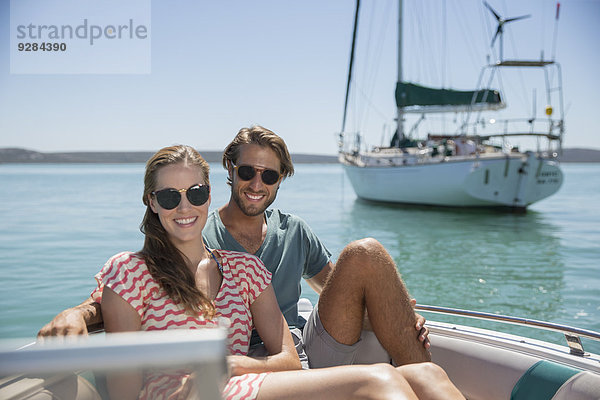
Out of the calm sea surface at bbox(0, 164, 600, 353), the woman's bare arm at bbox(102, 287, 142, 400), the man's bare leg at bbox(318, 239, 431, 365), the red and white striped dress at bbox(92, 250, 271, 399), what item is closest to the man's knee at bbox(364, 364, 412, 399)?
the red and white striped dress at bbox(92, 250, 271, 399)

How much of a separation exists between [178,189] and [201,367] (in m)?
1.16

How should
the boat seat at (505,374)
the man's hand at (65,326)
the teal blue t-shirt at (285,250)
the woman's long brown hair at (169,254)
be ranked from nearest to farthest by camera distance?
the man's hand at (65,326), the woman's long brown hair at (169,254), the boat seat at (505,374), the teal blue t-shirt at (285,250)

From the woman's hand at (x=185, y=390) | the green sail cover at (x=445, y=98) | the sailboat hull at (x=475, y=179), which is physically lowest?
the sailboat hull at (x=475, y=179)

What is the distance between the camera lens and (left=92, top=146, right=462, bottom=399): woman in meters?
1.56

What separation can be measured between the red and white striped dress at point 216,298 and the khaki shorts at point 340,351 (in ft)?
1.43

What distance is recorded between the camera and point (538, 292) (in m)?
7.52

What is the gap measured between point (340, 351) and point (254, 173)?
3.20ft

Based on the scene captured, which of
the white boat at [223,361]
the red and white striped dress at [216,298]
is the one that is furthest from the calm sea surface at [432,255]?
the red and white striped dress at [216,298]

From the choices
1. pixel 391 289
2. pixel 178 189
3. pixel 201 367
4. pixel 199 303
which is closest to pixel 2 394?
pixel 201 367

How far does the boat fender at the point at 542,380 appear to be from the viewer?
1.95 m

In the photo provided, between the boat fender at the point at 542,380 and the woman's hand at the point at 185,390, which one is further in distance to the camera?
the boat fender at the point at 542,380

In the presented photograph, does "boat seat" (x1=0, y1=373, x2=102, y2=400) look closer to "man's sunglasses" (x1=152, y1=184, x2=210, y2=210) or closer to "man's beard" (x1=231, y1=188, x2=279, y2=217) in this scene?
"man's sunglasses" (x1=152, y1=184, x2=210, y2=210)

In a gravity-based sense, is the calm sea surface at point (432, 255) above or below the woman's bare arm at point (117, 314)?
below

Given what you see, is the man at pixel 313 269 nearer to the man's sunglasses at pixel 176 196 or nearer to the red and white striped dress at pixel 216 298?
the red and white striped dress at pixel 216 298
